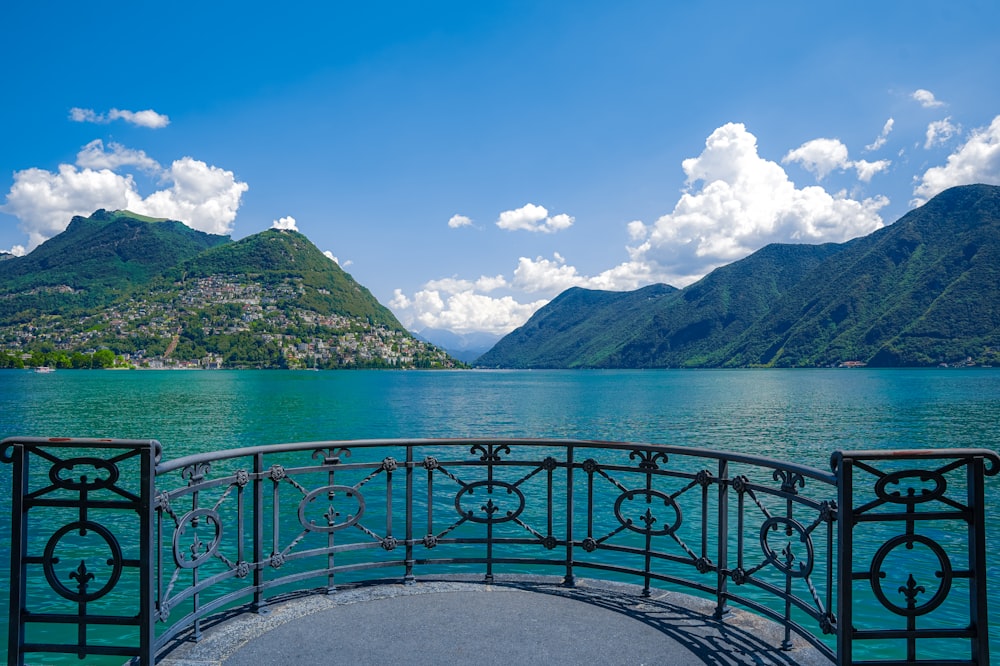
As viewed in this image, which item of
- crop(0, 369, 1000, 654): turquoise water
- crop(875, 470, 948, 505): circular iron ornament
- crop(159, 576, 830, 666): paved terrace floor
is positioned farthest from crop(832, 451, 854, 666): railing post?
crop(0, 369, 1000, 654): turquoise water

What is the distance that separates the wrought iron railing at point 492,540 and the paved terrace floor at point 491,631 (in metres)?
0.19

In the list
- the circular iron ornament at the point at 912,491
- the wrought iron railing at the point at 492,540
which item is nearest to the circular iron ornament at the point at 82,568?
the wrought iron railing at the point at 492,540

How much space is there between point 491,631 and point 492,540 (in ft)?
3.65

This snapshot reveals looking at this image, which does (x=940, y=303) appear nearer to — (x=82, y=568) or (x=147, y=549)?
(x=147, y=549)

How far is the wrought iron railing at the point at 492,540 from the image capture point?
3.49 meters

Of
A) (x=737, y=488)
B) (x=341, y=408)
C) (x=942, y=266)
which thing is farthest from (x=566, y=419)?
(x=942, y=266)

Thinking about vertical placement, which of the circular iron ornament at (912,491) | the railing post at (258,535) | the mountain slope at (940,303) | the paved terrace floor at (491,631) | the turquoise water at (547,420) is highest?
the mountain slope at (940,303)

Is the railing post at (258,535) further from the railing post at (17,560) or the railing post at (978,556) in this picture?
the railing post at (978,556)

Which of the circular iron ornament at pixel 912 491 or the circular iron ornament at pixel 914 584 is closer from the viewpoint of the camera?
the circular iron ornament at pixel 912 491

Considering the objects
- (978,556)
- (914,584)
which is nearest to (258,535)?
(914,584)

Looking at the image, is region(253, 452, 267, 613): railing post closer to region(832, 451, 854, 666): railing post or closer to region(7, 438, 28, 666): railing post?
region(7, 438, 28, 666): railing post

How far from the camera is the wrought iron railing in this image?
349 cm

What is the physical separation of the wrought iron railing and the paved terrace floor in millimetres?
193

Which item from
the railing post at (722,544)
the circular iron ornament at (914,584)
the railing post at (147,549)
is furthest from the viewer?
the railing post at (722,544)
